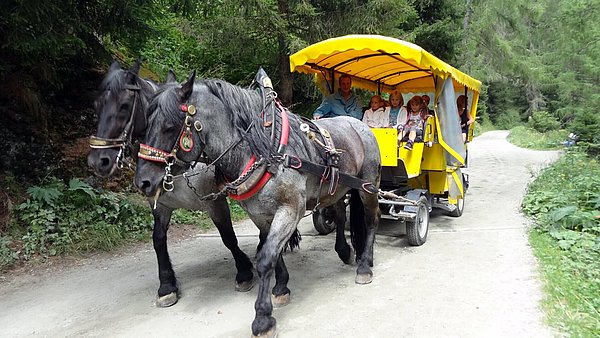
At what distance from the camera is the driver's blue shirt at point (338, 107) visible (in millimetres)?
5793

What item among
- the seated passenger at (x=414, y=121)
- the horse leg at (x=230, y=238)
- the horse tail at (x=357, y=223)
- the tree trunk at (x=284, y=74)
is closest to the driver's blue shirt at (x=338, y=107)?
the seated passenger at (x=414, y=121)

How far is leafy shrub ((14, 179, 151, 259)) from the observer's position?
5.07 m

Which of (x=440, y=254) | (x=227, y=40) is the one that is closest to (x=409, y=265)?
(x=440, y=254)

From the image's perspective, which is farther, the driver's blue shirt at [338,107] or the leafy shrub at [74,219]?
the driver's blue shirt at [338,107]

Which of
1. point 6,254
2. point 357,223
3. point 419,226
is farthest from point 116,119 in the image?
point 419,226

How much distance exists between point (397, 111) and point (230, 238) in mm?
3357

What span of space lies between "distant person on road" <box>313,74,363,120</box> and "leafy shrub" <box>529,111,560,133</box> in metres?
30.2

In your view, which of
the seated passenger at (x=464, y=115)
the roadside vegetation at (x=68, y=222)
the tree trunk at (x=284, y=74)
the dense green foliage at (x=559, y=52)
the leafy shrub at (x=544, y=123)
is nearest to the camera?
the roadside vegetation at (x=68, y=222)

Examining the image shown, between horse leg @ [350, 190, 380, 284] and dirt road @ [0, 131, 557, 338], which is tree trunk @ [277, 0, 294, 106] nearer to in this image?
dirt road @ [0, 131, 557, 338]

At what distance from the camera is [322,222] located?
5.71 m

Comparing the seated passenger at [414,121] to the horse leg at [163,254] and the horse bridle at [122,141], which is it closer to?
the horse leg at [163,254]

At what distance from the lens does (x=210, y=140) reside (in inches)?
112

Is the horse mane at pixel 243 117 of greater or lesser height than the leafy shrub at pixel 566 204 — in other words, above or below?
above

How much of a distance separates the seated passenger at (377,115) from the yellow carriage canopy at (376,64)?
55 centimetres
